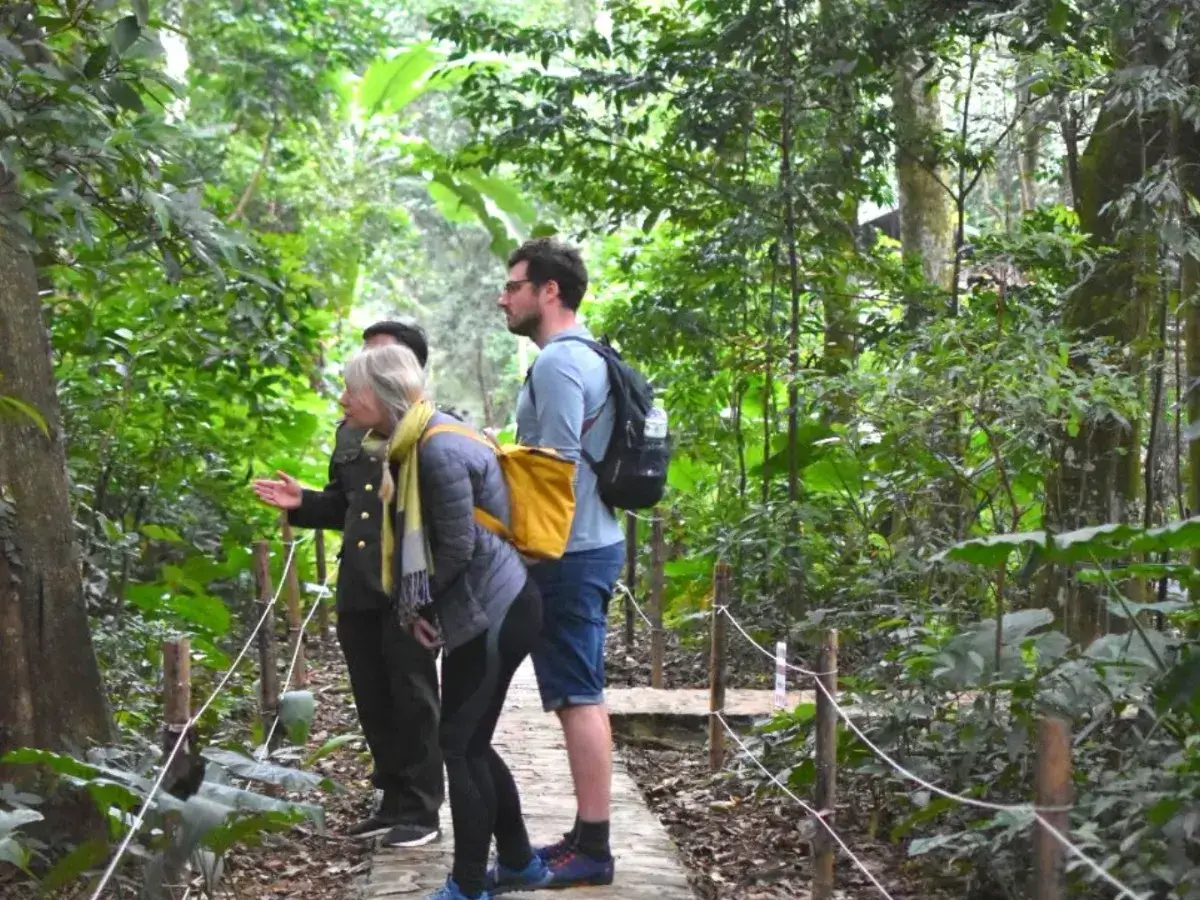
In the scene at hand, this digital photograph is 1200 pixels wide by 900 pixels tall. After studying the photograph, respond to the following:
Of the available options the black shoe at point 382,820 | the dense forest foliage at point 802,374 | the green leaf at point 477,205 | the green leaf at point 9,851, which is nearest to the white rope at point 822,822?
the dense forest foliage at point 802,374

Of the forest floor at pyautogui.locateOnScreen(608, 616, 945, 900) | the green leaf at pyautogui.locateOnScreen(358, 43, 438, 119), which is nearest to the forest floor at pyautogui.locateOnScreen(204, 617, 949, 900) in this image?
the forest floor at pyautogui.locateOnScreen(608, 616, 945, 900)

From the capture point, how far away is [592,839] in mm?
4523

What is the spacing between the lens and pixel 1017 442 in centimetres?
552

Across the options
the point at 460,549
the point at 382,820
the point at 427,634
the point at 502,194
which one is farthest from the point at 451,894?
the point at 502,194

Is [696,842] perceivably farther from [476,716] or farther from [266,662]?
[476,716]

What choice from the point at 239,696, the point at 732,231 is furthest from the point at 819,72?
the point at 239,696

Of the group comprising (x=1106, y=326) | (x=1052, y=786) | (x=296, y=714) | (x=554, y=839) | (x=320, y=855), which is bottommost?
(x=320, y=855)

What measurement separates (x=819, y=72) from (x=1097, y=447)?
8.60ft

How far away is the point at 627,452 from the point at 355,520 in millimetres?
1162

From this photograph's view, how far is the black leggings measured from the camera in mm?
4094

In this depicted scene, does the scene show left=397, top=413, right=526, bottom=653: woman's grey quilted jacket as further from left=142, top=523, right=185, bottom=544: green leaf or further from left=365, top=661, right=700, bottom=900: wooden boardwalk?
left=142, top=523, right=185, bottom=544: green leaf

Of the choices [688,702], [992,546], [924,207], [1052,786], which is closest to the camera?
[1052,786]

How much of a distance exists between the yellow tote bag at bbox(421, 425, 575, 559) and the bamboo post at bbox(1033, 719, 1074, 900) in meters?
1.74

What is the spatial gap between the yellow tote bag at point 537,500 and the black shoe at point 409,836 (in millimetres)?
1381
